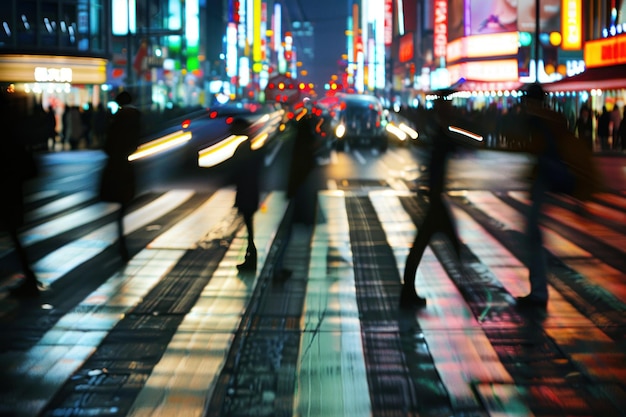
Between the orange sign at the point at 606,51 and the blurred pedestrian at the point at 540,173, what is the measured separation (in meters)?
33.9

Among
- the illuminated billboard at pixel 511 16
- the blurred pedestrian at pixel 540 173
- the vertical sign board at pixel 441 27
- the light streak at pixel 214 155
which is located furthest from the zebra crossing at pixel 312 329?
the vertical sign board at pixel 441 27

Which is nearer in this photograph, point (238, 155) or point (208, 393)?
point (208, 393)

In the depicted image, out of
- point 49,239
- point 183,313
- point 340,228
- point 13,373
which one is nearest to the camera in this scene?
point 13,373

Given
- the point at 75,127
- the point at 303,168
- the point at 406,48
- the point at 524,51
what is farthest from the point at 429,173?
the point at 406,48

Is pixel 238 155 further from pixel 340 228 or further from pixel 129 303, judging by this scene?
pixel 340 228

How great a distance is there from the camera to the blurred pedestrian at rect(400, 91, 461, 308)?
8.91 metres

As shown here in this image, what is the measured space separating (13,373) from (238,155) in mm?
4560

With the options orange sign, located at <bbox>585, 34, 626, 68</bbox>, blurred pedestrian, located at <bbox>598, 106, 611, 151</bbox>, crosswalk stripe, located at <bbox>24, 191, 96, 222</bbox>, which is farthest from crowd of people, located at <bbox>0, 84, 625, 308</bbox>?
orange sign, located at <bbox>585, 34, 626, 68</bbox>

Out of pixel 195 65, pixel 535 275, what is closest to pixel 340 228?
pixel 535 275

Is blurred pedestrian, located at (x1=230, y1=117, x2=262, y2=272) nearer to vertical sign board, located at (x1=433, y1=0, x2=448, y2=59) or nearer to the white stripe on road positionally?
the white stripe on road

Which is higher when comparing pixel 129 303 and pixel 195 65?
pixel 195 65

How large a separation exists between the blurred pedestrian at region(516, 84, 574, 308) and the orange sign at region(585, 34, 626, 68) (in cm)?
3391

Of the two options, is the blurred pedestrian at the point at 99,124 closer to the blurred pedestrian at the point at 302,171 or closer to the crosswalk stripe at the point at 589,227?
the crosswalk stripe at the point at 589,227

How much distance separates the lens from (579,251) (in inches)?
481
